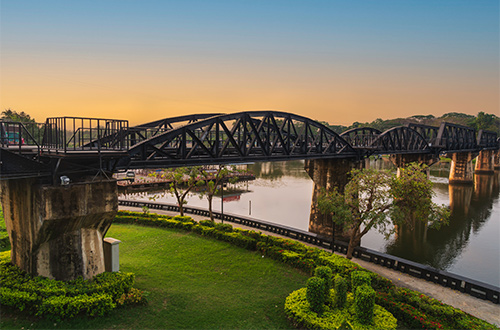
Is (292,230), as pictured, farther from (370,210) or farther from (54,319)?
(54,319)

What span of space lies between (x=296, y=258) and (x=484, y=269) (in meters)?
17.6

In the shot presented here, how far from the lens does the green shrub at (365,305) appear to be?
38.9ft

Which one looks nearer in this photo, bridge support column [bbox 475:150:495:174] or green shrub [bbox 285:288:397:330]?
Result: green shrub [bbox 285:288:397:330]

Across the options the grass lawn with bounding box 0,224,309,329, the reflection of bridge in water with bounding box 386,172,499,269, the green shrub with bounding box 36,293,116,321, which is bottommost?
the reflection of bridge in water with bounding box 386,172,499,269

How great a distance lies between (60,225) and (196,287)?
6549mm

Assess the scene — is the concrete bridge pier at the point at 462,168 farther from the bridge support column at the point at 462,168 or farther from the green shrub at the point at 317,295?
the green shrub at the point at 317,295

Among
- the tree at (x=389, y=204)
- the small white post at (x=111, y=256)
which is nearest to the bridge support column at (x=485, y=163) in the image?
the tree at (x=389, y=204)

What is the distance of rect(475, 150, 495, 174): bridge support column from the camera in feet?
291

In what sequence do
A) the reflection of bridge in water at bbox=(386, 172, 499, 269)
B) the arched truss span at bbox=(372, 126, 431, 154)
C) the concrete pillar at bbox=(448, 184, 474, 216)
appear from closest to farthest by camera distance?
the reflection of bridge in water at bbox=(386, 172, 499, 269)
the arched truss span at bbox=(372, 126, 431, 154)
the concrete pillar at bbox=(448, 184, 474, 216)

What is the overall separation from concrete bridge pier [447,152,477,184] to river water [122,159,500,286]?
208 cm

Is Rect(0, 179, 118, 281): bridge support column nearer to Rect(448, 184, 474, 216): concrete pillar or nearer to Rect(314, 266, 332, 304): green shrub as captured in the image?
Rect(314, 266, 332, 304): green shrub

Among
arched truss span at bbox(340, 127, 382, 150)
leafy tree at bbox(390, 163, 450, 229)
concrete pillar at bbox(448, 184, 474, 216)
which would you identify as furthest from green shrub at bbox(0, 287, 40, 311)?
concrete pillar at bbox(448, 184, 474, 216)

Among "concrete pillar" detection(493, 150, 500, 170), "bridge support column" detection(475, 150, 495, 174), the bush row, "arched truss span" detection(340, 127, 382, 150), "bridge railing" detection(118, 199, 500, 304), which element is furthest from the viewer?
"concrete pillar" detection(493, 150, 500, 170)

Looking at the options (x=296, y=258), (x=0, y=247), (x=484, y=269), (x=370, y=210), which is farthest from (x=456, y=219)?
(x=0, y=247)
